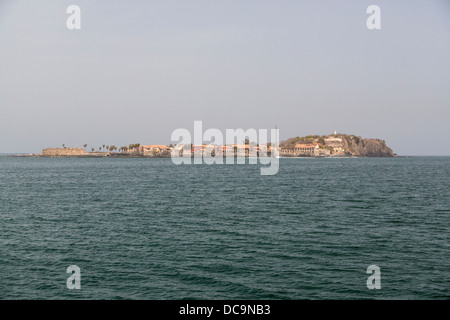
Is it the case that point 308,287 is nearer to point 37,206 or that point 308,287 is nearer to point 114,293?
point 114,293

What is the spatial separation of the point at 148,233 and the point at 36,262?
34.2 ft

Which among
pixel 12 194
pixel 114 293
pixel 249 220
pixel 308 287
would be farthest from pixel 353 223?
pixel 12 194

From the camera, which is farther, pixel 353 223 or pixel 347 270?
pixel 353 223

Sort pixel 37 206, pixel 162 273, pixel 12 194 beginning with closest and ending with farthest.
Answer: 1. pixel 162 273
2. pixel 37 206
3. pixel 12 194

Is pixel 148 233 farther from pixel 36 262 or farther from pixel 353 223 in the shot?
pixel 353 223

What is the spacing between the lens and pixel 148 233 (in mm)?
33531

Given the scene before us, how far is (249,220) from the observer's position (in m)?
40.1

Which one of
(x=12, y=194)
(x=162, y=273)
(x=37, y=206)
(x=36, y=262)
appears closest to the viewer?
(x=162, y=273)

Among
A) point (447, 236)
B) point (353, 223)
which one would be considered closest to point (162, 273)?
point (353, 223)

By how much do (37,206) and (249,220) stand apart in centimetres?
3155
